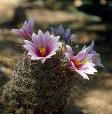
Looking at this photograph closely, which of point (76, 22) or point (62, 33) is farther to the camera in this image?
point (76, 22)

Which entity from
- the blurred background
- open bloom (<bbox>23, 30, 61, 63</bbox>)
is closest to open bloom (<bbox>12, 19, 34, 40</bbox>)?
open bloom (<bbox>23, 30, 61, 63</bbox>)

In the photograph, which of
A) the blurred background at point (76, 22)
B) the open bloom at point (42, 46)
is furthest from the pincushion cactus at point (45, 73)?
the blurred background at point (76, 22)

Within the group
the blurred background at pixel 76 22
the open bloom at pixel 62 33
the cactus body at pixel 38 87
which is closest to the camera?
the cactus body at pixel 38 87

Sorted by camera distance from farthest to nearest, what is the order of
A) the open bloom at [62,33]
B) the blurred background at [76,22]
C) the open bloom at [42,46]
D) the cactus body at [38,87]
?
the blurred background at [76,22] < the open bloom at [62,33] < the cactus body at [38,87] < the open bloom at [42,46]

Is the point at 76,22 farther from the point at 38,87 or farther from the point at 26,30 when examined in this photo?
the point at 38,87

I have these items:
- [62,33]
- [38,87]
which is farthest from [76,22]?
[38,87]

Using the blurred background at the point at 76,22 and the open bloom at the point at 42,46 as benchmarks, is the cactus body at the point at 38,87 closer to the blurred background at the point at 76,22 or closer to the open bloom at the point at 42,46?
the open bloom at the point at 42,46
